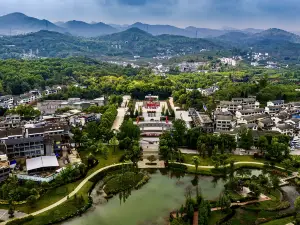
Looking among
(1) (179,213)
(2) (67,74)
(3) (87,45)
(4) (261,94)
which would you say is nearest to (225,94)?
(4) (261,94)

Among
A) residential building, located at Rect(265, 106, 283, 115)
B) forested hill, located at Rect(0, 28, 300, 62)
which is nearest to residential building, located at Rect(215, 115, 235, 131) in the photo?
residential building, located at Rect(265, 106, 283, 115)

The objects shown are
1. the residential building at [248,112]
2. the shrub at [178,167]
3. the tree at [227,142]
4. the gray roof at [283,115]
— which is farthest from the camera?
the residential building at [248,112]

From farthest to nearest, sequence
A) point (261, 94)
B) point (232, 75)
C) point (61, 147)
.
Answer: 1. point (232, 75)
2. point (261, 94)
3. point (61, 147)

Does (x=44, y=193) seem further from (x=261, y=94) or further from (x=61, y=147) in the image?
(x=261, y=94)

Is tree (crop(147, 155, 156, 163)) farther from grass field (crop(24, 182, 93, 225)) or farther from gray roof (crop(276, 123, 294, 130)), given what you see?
gray roof (crop(276, 123, 294, 130))

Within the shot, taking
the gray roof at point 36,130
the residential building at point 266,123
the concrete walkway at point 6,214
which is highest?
the residential building at point 266,123

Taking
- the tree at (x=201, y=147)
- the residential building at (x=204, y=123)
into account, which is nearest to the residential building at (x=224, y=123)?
the residential building at (x=204, y=123)

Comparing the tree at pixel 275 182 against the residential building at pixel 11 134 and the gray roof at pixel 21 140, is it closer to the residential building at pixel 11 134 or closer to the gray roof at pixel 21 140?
the gray roof at pixel 21 140
